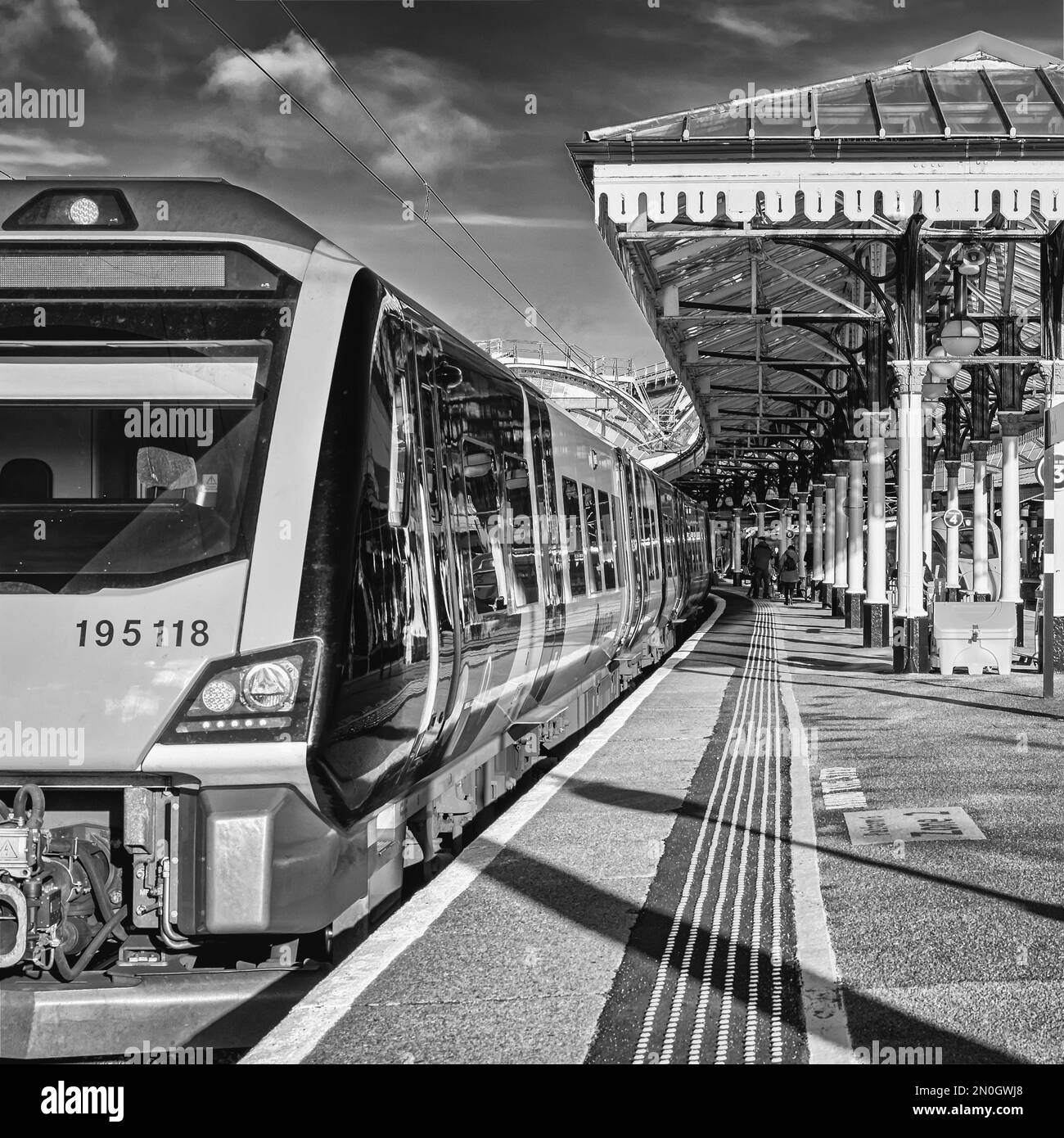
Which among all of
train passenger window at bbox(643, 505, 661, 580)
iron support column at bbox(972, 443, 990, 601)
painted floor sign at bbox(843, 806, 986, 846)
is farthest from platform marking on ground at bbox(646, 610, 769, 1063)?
iron support column at bbox(972, 443, 990, 601)

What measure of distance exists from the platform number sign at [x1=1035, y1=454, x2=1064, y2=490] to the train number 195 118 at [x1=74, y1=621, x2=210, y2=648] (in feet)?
30.5

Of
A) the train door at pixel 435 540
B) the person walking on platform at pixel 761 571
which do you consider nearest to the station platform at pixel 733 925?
the train door at pixel 435 540

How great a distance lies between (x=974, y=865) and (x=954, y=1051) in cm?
222

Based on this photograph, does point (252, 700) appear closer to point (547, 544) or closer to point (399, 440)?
point (399, 440)

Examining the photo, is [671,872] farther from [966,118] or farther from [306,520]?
[966,118]

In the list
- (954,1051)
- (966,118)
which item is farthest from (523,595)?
(966,118)

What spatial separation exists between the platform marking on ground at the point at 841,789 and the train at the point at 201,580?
2.88 meters

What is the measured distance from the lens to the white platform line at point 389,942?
4.02 m

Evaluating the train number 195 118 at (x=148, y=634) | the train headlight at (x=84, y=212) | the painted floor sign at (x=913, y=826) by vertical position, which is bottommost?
the painted floor sign at (x=913, y=826)

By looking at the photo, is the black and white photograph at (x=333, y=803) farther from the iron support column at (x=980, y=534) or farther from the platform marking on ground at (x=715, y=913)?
the iron support column at (x=980, y=534)

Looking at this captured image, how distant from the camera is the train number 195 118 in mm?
4363

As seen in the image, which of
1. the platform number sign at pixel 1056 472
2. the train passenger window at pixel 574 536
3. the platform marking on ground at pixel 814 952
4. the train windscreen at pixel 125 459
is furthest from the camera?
the platform number sign at pixel 1056 472

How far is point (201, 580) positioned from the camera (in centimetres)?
443

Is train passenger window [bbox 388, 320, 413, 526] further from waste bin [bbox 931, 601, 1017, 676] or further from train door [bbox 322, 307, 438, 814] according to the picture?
waste bin [bbox 931, 601, 1017, 676]
